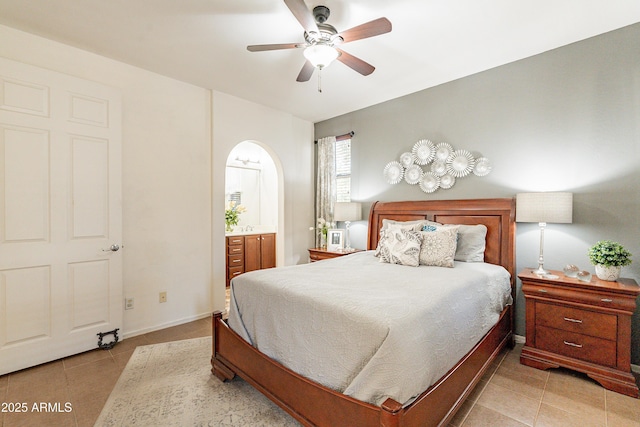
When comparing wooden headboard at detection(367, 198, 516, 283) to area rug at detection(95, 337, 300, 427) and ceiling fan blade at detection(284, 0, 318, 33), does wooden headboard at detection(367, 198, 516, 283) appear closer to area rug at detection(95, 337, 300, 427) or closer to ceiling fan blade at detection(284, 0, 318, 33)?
ceiling fan blade at detection(284, 0, 318, 33)

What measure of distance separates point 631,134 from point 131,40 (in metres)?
4.36

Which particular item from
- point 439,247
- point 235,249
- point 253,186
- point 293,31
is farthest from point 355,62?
point 253,186

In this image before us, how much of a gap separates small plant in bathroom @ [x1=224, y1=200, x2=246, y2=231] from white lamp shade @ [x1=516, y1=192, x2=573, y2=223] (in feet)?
14.2

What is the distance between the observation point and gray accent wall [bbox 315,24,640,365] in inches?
93.9

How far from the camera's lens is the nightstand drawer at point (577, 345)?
2.12 metres

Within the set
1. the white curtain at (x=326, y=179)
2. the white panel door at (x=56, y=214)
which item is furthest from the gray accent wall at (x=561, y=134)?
the white panel door at (x=56, y=214)

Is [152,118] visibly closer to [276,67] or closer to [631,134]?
[276,67]

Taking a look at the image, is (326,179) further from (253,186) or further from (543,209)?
(543,209)

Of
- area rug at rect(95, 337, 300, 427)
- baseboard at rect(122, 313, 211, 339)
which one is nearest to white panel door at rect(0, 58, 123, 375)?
baseboard at rect(122, 313, 211, 339)

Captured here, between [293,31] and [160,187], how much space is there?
216 cm

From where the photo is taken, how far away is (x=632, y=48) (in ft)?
7.74

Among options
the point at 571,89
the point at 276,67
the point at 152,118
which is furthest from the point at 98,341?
the point at 571,89

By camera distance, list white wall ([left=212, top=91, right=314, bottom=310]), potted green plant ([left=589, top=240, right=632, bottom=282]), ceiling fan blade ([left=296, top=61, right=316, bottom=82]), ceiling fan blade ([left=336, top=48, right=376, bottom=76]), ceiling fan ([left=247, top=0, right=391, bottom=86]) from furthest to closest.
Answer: white wall ([left=212, top=91, right=314, bottom=310]) < ceiling fan blade ([left=296, top=61, right=316, bottom=82]) < ceiling fan blade ([left=336, top=48, right=376, bottom=76]) < potted green plant ([left=589, top=240, right=632, bottom=282]) < ceiling fan ([left=247, top=0, right=391, bottom=86])

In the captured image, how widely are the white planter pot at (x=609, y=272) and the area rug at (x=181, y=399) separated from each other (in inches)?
100
